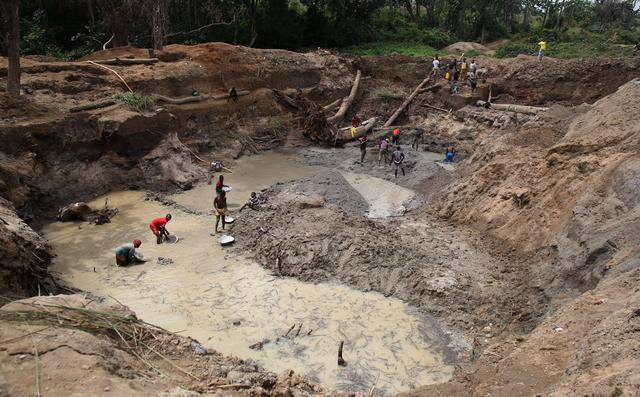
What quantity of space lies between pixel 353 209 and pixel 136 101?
28.2 feet

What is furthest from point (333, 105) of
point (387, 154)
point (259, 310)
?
point (259, 310)

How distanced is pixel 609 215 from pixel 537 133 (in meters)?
5.26

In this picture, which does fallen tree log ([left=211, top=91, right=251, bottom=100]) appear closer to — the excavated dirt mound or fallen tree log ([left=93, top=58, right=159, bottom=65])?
fallen tree log ([left=93, top=58, right=159, bottom=65])

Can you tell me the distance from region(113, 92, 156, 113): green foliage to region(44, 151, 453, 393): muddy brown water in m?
5.44

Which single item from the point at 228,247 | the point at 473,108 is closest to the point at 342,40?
the point at 473,108

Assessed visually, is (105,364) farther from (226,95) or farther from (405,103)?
(405,103)

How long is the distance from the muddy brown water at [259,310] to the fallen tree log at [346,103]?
12.1 m

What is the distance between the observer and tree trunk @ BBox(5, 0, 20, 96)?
13.0 m

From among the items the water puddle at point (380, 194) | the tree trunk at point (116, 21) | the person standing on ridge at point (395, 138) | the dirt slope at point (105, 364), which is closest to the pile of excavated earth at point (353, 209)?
the dirt slope at point (105, 364)

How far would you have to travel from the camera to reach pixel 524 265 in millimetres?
9906

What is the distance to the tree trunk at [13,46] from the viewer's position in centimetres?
1302

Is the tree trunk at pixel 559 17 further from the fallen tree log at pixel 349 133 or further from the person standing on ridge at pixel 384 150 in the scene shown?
the person standing on ridge at pixel 384 150

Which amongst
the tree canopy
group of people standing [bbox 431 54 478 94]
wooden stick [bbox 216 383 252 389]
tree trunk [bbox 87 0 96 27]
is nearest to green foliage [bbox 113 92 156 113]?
the tree canopy

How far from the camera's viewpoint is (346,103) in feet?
76.9
